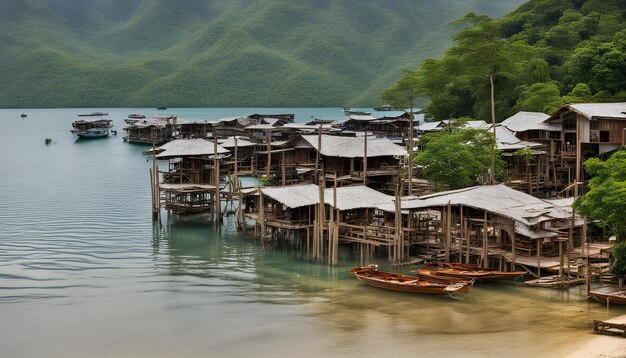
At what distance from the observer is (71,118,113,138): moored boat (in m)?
147

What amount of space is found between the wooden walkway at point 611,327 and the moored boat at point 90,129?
5079 inches

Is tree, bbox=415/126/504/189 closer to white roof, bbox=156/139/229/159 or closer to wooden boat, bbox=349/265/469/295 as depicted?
white roof, bbox=156/139/229/159

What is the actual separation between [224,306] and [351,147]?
81.9 ft

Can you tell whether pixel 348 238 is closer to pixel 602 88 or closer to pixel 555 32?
pixel 602 88

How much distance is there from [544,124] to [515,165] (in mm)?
4097

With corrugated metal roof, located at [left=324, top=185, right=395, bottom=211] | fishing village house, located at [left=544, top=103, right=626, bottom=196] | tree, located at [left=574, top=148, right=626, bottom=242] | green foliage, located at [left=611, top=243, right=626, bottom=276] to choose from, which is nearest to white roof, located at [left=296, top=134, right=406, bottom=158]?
corrugated metal roof, located at [left=324, top=185, right=395, bottom=211]

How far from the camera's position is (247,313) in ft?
112

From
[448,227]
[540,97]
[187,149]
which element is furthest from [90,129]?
[448,227]

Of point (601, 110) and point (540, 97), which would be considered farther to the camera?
point (540, 97)

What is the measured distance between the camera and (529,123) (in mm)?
67688

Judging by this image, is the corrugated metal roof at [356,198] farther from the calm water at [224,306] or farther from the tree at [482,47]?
the tree at [482,47]

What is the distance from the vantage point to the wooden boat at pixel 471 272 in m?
37.3

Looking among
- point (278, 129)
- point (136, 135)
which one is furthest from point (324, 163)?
point (136, 135)

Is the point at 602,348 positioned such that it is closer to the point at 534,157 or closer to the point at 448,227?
the point at 448,227
